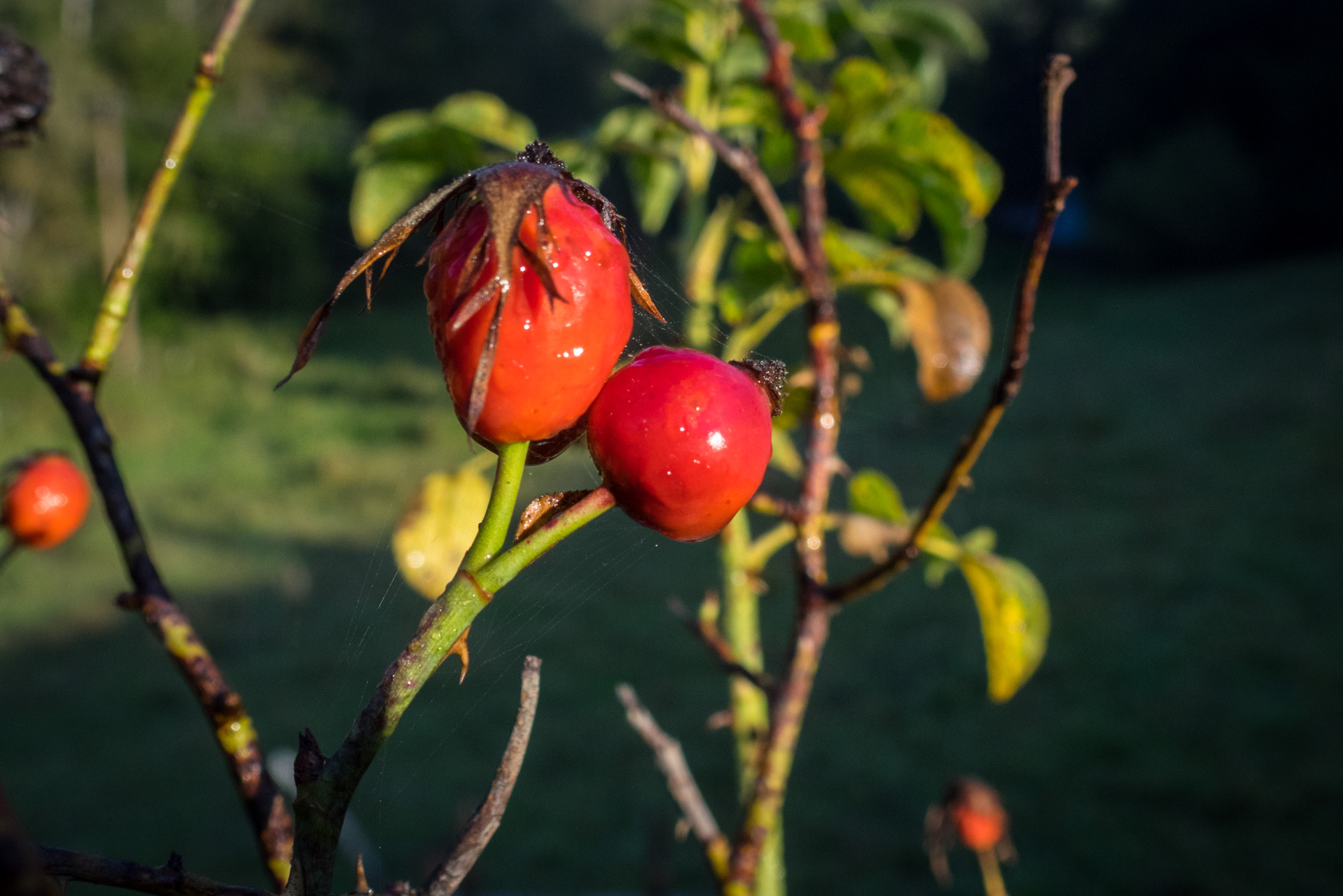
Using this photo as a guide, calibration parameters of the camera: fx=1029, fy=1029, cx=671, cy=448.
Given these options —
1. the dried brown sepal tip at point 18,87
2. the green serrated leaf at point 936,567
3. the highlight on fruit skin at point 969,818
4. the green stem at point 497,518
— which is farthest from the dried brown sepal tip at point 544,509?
the highlight on fruit skin at point 969,818

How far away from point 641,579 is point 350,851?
2781 mm

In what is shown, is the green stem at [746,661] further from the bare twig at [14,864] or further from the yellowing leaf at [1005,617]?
the bare twig at [14,864]

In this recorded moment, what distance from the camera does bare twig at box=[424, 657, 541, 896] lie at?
10.7 inches

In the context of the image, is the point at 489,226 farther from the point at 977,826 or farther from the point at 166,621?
the point at 977,826

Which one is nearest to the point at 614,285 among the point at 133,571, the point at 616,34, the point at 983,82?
the point at 133,571

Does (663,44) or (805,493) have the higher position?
(663,44)

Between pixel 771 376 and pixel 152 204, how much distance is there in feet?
1.15

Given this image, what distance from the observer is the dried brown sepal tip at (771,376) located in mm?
318

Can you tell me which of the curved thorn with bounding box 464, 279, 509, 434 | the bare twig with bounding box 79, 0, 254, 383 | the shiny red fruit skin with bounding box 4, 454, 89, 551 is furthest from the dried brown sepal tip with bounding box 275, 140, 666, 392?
the shiny red fruit skin with bounding box 4, 454, 89, 551

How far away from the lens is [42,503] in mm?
601

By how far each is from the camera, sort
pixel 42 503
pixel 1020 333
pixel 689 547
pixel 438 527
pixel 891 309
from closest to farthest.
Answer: pixel 1020 333 < pixel 42 503 < pixel 438 527 < pixel 891 309 < pixel 689 547

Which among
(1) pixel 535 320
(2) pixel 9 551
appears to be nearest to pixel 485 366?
(1) pixel 535 320

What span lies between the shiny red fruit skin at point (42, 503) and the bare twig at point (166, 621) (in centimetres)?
15

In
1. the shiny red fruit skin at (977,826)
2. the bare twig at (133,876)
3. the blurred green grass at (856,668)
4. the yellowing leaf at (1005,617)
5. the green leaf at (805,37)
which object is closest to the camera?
the bare twig at (133,876)
